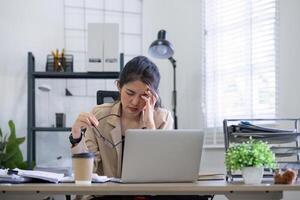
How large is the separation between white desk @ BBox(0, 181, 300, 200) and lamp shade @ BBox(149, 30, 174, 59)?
2023 mm

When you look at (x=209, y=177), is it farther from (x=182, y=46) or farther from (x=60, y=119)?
(x=182, y=46)

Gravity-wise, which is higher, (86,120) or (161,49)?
(161,49)

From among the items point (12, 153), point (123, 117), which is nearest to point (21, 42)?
point (12, 153)

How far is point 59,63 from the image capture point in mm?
3383

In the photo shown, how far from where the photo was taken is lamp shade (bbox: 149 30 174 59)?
3254 mm

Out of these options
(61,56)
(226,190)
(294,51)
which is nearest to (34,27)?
(61,56)

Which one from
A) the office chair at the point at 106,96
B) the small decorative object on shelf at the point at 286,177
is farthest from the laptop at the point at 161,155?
the office chair at the point at 106,96

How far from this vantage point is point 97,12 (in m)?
3.70

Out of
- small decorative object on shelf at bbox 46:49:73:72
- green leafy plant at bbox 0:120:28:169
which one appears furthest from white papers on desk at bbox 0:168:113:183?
small decorative object on shelf at bbox 46:49:73:72

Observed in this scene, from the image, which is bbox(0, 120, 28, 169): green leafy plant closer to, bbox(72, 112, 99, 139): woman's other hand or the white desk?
bbox(72, 112, 99, 139): woman's other hand

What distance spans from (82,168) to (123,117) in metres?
0.65

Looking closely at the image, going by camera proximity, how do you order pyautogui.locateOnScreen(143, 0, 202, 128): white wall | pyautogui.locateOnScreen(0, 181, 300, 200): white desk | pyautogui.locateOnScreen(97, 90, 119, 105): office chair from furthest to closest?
1. pyautogui.locateOnScreen(143, 0, 202, 128): white wall
2. pyautogui.locateOnScreen(97, 90, 119, 105): office chair
3. pyautogui.locateOnScreen(0, 181, 300, 200): white desk

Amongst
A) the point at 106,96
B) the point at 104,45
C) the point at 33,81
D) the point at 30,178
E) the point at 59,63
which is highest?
the point at 104,45

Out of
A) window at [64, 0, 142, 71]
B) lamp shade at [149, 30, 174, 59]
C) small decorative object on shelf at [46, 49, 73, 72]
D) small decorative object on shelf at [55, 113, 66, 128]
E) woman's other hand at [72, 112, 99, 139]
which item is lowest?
small decorative object on shelf at [55, 113, 66, 128]
